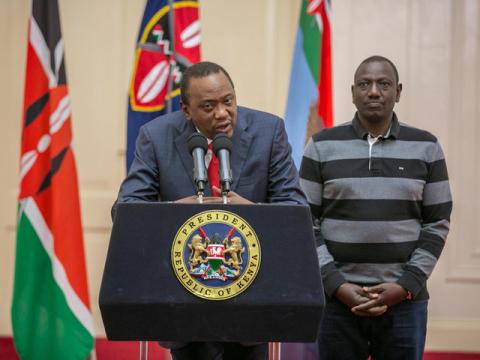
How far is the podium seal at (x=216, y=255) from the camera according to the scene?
1.83 m

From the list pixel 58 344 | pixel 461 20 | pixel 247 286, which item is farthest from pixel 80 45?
pixel 247 286

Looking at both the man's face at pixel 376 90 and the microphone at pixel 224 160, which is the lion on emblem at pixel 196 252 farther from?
the man's face at pixel 376 90

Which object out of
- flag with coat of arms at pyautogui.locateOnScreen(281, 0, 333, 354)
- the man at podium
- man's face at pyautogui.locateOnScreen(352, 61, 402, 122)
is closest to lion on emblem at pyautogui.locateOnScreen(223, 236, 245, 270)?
the man at podium

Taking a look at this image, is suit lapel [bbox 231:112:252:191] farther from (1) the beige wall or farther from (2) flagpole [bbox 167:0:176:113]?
(1) the beige wall

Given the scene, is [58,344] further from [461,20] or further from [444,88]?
[461,20]

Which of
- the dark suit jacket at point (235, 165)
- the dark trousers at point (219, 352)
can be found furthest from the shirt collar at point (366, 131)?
the dark trousers at point (219, 352)

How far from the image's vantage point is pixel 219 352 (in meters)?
2.25

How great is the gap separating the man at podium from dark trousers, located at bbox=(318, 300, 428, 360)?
1.70 feet

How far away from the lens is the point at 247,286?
1.83 meters

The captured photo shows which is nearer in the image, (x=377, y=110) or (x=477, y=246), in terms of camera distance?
(x=377, y=110)

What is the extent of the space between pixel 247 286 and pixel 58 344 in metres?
2.22

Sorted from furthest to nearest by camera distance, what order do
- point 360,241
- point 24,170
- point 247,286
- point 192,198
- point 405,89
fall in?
point 405,89, point 24,170, point 360,241, point 192,198, point 247,286

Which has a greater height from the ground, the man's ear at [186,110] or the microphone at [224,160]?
the man's ear at [186,110]

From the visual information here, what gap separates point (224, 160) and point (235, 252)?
0.82ft
